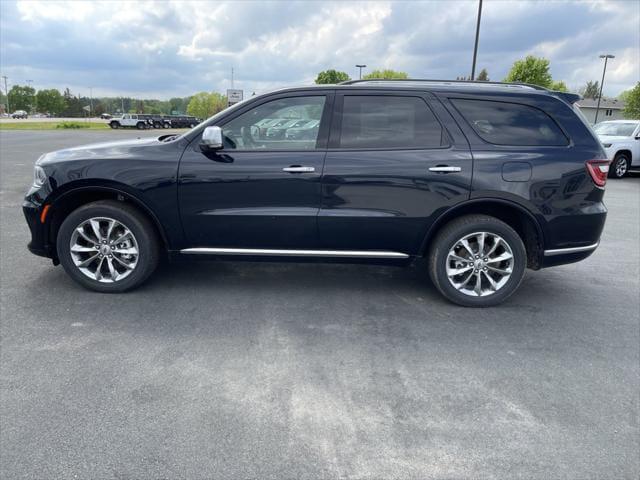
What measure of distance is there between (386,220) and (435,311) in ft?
2.92

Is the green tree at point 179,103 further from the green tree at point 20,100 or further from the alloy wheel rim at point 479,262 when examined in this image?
the alloy wheel rim at point 479,262

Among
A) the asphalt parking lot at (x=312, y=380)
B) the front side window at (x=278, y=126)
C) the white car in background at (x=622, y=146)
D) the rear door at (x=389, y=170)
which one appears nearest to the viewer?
the asphalt parking lot at (x=312, y=380)

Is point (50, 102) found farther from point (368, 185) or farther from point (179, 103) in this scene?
→ point (368, 185)

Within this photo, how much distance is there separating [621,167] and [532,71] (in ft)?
119

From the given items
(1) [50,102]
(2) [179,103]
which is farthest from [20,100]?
(2) [179,103]

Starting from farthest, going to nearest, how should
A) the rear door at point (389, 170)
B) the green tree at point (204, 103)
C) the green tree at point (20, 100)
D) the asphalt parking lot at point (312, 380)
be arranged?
the green tree at point (20, 100) < the green tree at point (204, 103) < the rear door at point (389, 170) < the asphalt parking lot at point (312, 380)

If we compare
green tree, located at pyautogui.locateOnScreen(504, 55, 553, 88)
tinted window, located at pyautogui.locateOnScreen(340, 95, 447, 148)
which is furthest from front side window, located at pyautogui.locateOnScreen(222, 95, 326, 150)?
green tree, located at pyautogui.locateOnScreen(504, 55, 553, 88)

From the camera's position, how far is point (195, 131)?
416cm

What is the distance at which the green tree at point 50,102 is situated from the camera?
119 metres

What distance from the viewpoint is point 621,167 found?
47.1 feet

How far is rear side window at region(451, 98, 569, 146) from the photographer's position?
13.4 feet

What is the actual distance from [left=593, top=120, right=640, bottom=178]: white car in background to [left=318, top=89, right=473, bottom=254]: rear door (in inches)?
486

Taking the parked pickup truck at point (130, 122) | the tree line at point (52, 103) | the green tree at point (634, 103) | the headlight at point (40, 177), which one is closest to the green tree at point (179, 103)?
the tree line at point (52, 103)

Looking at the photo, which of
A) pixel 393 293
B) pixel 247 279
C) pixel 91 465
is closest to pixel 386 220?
pixel 393 293
